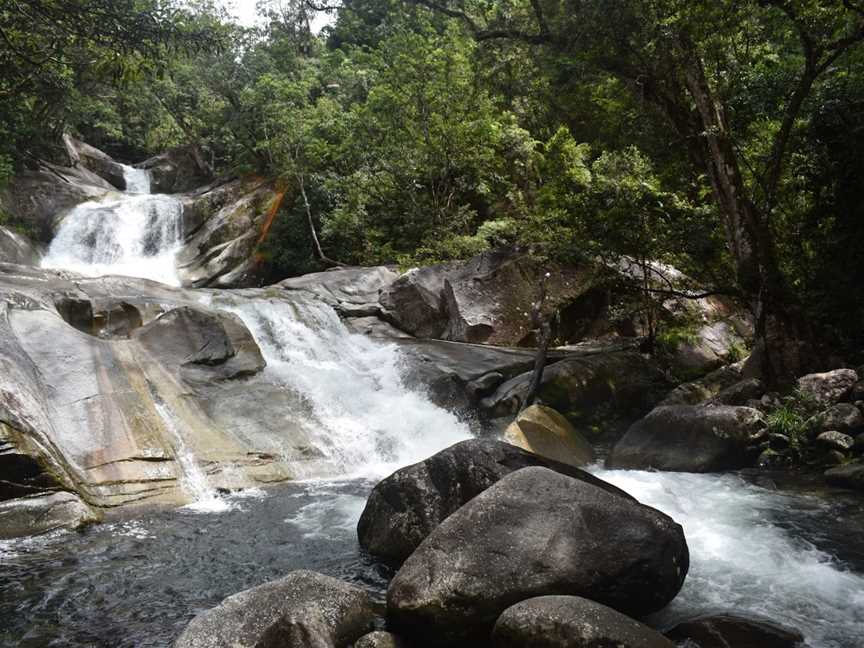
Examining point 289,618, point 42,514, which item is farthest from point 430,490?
point 42,514

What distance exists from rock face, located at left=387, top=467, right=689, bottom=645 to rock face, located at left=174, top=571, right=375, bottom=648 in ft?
1.20

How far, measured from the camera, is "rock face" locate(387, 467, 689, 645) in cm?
493

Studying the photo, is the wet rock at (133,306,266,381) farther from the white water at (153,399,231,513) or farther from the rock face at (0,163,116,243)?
the rock face at (0,163,116,243)

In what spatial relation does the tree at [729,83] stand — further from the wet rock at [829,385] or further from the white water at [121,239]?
the white water at [121,239]

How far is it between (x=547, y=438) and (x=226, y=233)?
756 inches

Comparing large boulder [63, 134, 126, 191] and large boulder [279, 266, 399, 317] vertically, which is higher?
large boulder [63, 134, 126, 191]

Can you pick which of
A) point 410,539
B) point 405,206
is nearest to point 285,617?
point 410,539

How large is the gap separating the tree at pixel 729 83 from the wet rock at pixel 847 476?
399 cm

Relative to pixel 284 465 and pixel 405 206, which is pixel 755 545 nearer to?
pixel 284 465

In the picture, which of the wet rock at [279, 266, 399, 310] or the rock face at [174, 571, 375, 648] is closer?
the rock face at [174, 571, 375, 648]

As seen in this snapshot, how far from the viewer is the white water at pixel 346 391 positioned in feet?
38.9

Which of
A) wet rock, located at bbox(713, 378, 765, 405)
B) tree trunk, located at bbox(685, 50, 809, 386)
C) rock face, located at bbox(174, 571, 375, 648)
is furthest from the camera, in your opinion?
tree trunk, located at bbox(685, 50, 809, 386)

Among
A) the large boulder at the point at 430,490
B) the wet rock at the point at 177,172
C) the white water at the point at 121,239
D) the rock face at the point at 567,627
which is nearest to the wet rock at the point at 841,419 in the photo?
the large boulder at the point at 430,490

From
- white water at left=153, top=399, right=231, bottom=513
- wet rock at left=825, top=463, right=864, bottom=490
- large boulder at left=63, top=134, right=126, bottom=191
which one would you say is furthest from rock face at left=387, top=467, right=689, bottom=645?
large boulder at left=63, top=134, right=126, bottom=191
